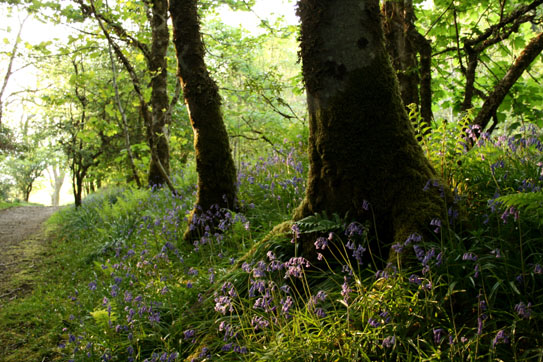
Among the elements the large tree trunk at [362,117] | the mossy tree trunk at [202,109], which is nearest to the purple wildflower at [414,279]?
the large tree trunk at [362,117]

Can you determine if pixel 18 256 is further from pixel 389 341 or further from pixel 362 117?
pixel 389 341

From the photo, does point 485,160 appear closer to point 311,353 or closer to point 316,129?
point 316,129

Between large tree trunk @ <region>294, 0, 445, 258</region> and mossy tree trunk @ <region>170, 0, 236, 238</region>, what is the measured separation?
249 centimetres

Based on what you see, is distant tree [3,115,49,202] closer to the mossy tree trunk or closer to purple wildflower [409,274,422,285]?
the mossy tree trunk

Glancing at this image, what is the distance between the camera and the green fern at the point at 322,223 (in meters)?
2.67

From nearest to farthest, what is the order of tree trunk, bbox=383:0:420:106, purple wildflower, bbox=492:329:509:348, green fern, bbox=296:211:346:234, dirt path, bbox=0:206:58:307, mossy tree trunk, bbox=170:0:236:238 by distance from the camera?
purple wildflower, bbox=492:329:509:348
green fern, bbox=296:211:346:234
tree trunk, bbox=383:0:420:106
mossy tree trunk, bbox=170:0:236:238
dirt path, bbox=0:206:58:307

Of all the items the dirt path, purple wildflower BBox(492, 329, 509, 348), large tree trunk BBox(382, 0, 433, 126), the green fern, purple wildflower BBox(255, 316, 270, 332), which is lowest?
the dirt path

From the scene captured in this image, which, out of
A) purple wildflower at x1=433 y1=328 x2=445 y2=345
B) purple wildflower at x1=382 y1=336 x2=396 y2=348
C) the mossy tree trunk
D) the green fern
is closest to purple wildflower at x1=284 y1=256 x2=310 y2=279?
the green fern

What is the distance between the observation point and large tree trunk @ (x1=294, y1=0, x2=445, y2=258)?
9.22 feet

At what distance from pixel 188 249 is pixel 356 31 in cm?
341

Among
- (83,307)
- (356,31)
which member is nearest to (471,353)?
(356,31)

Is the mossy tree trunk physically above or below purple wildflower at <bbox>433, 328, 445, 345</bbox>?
above

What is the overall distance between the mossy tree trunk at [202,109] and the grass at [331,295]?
51 centimetres

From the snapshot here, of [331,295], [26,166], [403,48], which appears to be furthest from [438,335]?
[26,166]
